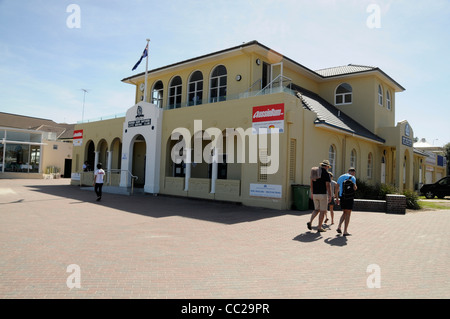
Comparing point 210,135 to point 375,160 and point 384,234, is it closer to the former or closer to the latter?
point 384,234

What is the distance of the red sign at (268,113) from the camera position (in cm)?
1359

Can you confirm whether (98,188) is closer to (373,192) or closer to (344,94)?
(373,192)

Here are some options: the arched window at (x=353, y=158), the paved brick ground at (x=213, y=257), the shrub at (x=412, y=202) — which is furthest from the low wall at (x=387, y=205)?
the arched window at (x=353, y=158)

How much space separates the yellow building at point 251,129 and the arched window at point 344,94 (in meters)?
0.07

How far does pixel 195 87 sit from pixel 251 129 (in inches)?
300

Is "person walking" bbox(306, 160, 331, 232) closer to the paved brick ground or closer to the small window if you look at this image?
the paved brick ground

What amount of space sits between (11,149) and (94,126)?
1276 centimetres

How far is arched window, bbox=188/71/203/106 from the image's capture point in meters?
20.2

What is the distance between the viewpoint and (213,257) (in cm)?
613

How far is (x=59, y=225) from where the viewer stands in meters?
8.84

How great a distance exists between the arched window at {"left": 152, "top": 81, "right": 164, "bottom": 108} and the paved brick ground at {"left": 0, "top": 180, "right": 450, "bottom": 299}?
13503mm

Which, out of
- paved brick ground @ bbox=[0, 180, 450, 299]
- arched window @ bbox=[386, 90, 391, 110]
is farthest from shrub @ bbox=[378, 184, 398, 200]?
arched window @ bbox=[386, 90, 391, 110]

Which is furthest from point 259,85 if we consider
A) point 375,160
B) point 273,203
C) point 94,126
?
point 94,126

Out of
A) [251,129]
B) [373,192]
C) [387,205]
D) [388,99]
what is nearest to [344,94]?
[388,99]
